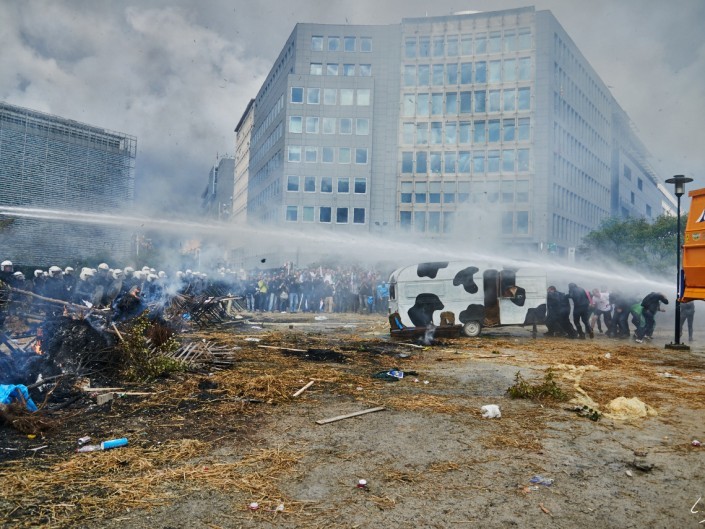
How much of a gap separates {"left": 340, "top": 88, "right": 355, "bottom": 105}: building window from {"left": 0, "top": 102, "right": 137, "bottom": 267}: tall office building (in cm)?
2665

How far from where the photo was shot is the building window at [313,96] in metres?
46.6

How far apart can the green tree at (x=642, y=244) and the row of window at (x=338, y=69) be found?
2785 cm

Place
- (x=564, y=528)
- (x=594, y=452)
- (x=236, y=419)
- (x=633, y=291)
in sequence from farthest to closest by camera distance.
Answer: (x=633, y=291) < (x=236, y=419) < (x=594, y=452) < (x=564, y=528)

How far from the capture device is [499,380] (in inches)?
341

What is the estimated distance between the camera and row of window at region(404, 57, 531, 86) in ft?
142

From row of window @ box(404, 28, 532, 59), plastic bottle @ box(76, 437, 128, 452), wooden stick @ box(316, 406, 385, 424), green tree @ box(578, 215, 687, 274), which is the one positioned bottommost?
plastic bottle @ box(76, 437, 128, 452)

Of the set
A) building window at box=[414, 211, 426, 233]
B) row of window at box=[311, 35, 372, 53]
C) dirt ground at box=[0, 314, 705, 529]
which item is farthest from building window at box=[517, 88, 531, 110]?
dirt ground at box=[0, 314, 705, 529]

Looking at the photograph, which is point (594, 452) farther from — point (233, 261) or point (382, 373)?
point (233, 261)

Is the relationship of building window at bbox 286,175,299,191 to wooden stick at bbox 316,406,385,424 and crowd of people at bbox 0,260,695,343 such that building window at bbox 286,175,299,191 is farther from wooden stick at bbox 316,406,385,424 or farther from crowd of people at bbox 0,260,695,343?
wooden stick at bbox 316,406,385,424

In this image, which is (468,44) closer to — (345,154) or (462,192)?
(462,192)

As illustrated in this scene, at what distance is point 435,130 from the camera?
45875 mm

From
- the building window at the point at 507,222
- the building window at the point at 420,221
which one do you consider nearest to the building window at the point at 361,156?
the building window at the point at 420,221

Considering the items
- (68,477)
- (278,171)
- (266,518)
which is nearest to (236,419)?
(68,477)

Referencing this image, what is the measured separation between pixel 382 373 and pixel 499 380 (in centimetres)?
226
